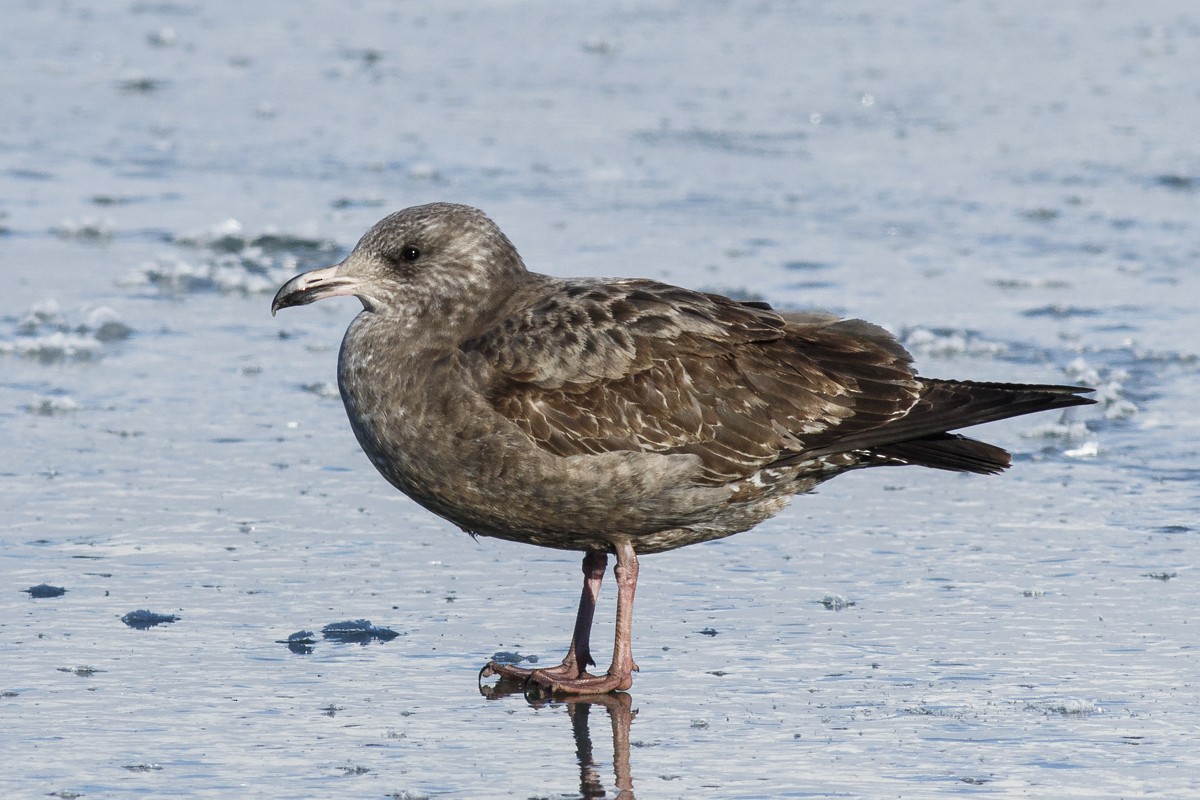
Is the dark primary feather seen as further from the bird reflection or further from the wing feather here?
the bird reflection

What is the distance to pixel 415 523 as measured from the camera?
24.7 ft

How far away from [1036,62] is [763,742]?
1167 cm

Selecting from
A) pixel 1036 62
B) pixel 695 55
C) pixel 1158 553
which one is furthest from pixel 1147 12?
pixel 1158 553

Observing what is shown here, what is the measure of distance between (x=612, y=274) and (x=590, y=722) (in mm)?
5226

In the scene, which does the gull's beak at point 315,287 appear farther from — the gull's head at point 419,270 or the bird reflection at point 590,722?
the bird reflection at point 590,722

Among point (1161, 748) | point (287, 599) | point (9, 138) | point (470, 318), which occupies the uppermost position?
point (9, 138)

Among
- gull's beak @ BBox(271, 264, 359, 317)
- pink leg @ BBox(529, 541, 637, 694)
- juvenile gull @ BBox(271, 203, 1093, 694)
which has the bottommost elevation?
pink leg @ BBox(529, 541, 637, 694)

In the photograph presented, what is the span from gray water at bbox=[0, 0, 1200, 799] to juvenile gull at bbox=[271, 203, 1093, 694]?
0.46 m

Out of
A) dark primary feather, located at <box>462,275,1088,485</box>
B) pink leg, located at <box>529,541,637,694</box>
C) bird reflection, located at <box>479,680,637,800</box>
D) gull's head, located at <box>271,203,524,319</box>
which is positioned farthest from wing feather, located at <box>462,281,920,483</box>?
bird reflection, located at <box>479,680,637,800</box>

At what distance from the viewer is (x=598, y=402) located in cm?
614

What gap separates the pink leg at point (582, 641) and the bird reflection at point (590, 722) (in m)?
0.04

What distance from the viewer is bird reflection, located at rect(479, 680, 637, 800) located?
505cm

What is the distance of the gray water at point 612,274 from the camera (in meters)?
5.42

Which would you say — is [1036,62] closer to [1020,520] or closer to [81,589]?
[1020,520]
